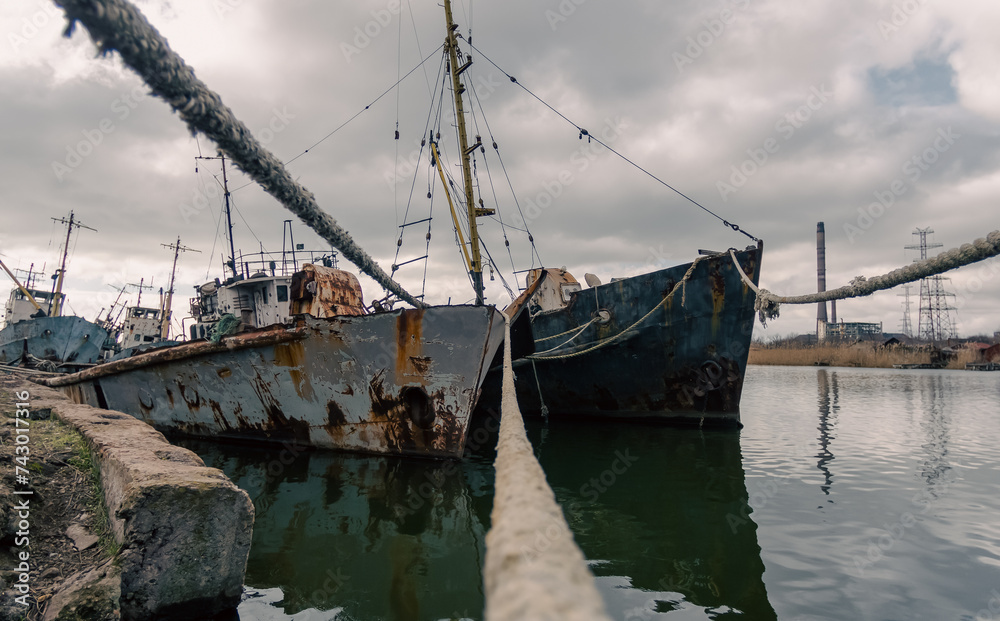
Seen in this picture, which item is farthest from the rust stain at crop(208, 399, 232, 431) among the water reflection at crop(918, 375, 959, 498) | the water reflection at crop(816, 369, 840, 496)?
the water reflection at crop(918, 375, 959, 498)

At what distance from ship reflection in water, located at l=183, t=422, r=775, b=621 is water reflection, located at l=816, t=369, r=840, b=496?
105 centimetres

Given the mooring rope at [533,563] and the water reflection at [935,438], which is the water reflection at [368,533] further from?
the water reflection at [935,438]

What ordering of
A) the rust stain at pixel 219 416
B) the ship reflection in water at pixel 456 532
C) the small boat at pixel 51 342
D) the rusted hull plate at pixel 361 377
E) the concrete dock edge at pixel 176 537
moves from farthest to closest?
1. the small boat at pixel 51 342
2. the rust stain at pixel 219 416
3. the rusted hull plate at pixel 361 377
4. the ship reflection in water at pixel 456 532
5. the concrete dock edge at pixel 176 537

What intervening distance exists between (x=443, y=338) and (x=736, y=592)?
169 inches

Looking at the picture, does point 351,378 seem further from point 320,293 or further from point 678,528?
point 678,528

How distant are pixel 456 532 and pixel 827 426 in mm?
9012

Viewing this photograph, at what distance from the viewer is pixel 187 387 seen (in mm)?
8078

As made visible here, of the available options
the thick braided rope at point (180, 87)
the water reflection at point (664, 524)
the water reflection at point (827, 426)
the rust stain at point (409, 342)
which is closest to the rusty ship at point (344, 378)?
the rust stain at point (409, 342)

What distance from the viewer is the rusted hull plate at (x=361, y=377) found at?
651 cm

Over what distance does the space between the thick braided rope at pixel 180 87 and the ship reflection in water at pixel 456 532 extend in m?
2.63

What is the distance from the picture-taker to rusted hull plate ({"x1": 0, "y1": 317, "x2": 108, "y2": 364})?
821 inches

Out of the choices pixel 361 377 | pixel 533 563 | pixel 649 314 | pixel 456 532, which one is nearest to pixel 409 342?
pixel 361 377

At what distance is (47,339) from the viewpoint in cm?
2109

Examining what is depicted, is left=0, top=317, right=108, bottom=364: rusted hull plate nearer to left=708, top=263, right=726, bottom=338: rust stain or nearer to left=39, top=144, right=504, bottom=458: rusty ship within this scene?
left=39, top=144, right=504, bottom=458: rusty ship
